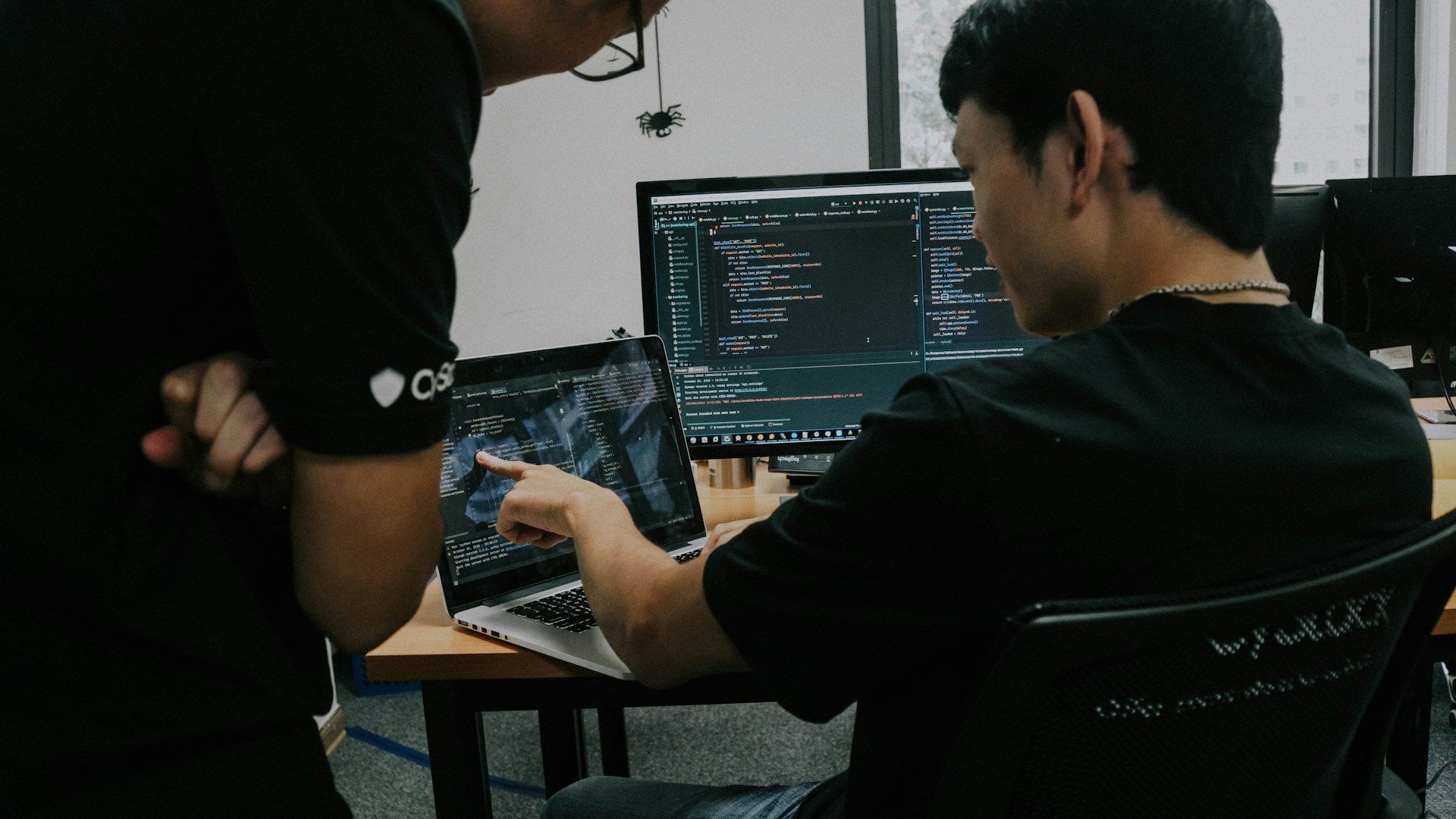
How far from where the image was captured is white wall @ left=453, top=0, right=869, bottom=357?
3221 mm

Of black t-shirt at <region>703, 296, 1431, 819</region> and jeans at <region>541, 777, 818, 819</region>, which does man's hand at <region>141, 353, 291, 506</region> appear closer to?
black t-shirt at <region>703, 296, 1431, 819</region>

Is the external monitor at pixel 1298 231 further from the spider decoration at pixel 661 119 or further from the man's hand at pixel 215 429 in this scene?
the spider decoration at pixel 661 119

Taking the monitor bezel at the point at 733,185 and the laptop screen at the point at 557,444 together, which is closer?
the laptop screen at the point at 557,444

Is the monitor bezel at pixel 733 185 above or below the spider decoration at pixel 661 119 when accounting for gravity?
below

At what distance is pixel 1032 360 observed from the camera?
2.10 ft

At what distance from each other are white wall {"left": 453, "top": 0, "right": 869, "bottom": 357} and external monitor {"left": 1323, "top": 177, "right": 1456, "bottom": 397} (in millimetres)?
1665

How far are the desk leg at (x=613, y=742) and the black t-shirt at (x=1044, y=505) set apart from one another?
1178mm

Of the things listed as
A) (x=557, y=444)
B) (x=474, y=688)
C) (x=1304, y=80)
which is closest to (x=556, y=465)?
Result: (x=557, y=444)

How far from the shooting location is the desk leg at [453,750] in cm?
109

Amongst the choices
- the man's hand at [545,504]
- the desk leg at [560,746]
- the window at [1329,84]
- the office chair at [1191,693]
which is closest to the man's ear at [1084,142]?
the office chair at [1191,693]

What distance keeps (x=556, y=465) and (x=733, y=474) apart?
0.46 meters

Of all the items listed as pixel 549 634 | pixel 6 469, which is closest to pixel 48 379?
pixel 6 469

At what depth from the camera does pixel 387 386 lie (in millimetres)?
497

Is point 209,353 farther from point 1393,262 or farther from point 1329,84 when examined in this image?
point 1329,84
